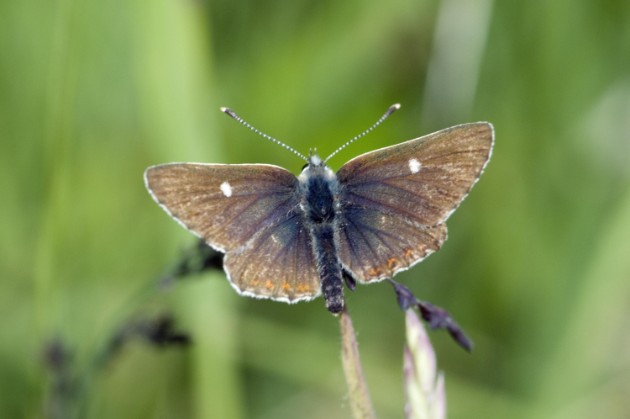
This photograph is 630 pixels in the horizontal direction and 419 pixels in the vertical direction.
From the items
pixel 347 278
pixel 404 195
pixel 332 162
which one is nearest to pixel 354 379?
pixel 347 278

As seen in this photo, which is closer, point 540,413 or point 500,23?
point 540,413

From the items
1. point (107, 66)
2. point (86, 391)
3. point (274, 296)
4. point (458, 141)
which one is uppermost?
point (107, 66)

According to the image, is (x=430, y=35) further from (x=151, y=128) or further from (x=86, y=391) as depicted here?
(x=86, y=391)

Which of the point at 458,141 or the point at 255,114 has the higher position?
the point at 255,114

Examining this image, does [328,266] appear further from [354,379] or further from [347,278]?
[354,379]

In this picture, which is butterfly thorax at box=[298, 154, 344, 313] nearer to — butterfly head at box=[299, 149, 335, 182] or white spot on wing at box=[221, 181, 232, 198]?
butterfly head at box=[299, 149, 335, 182]

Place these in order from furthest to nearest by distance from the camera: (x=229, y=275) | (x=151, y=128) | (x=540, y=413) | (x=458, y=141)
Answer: (x=151, y=128) < (x=540, y=413) < (x=458, y=141) < (x=229, y=275)

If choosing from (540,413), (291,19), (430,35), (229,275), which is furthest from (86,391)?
(430,35)
